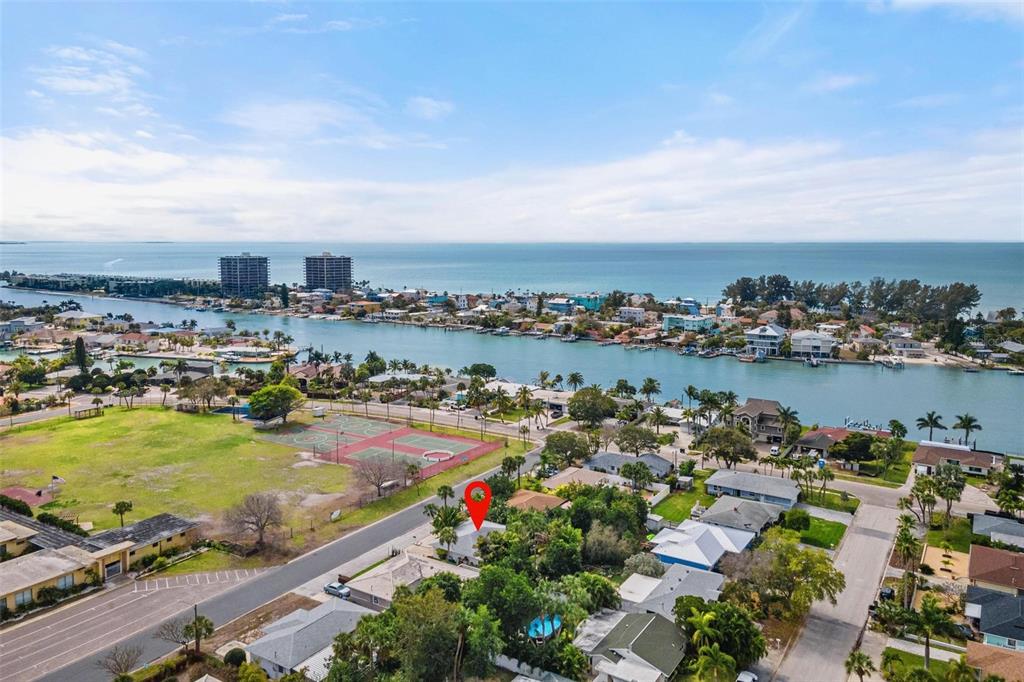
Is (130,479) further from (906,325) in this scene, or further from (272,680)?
(906,325)

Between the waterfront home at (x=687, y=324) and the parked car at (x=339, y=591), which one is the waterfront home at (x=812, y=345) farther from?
the parked car at (x=339, y=591)

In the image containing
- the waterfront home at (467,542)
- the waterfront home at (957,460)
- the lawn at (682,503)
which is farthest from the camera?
the waterfront home at (957,460)

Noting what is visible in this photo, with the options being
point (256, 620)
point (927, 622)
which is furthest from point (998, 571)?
point (256, 620)

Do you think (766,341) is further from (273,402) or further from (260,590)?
(260,590)

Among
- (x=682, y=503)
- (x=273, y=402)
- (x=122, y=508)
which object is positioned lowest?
(x=682, y=503)

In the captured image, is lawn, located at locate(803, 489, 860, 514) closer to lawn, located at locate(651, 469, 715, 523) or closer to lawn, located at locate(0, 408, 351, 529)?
lawn, located at locate(651, 469, 715, 523)

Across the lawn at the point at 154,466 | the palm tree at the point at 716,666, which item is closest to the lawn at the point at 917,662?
the palm tree at the point at 716,666
